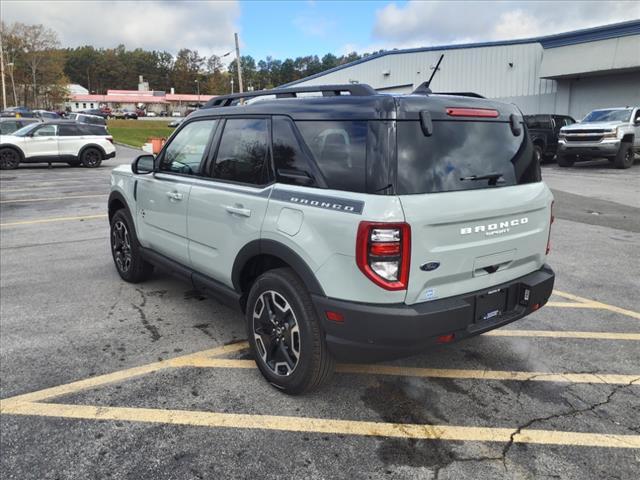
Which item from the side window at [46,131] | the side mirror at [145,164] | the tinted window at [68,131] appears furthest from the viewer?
the tinted window at [68,131]

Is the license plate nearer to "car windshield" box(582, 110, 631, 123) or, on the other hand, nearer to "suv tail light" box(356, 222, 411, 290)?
"suv tail light" box(356, 222, 411, 290)

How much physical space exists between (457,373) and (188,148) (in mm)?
2841

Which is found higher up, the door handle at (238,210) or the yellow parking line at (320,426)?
the door handle at (238,210)

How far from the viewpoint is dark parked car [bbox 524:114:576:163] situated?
20.2 meters

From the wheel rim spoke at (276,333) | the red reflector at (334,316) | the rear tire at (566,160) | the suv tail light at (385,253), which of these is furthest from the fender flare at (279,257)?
the rear tire at (566,160)

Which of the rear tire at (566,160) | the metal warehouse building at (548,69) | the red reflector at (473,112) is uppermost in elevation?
the metal warehouse building at (548,69)

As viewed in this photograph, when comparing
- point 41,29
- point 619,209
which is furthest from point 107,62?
point 619,209

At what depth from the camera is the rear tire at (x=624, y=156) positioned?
1752 cm

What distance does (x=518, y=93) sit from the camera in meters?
26.5

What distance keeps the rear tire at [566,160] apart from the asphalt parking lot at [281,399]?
1459cm

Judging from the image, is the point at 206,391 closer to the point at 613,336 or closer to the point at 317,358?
the point at 317,358

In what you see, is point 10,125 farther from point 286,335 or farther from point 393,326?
point 393,326

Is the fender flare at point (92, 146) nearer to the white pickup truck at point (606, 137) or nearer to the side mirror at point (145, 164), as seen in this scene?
the side mirror at point (145, 164)

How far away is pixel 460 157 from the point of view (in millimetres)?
3012
